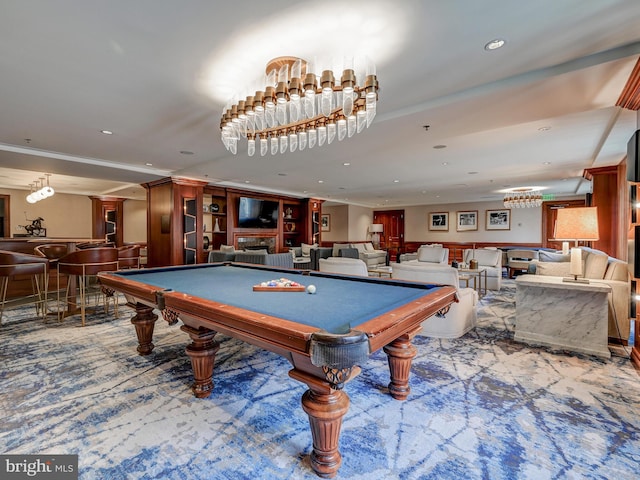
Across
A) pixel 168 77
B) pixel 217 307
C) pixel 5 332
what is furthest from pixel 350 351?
pixel 5 332

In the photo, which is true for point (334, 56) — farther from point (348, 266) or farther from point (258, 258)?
point (258, 258)

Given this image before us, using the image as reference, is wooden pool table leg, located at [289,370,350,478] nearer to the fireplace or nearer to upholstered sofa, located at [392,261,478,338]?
upholstered sofa, located at [392,261,478,338]

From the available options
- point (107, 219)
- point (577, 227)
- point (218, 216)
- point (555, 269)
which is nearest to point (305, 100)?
point (577, 227)

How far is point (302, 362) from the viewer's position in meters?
1.39

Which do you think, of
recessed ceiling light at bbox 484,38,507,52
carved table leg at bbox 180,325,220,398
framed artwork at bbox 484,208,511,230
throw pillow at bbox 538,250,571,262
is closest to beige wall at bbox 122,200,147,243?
carved table leg at bbox 180,325,220,398

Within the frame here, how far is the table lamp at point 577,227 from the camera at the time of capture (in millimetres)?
3078

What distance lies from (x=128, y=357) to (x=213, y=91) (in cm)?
269

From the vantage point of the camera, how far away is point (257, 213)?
912 centimetres

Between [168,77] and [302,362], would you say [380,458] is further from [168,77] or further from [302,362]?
[168,77]

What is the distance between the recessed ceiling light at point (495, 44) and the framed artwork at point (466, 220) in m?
11.2

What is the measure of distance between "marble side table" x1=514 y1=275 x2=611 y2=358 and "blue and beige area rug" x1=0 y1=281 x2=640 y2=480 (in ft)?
0.72

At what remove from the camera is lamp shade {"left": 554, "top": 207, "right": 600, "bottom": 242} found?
308cm

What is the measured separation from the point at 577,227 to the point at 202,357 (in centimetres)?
385

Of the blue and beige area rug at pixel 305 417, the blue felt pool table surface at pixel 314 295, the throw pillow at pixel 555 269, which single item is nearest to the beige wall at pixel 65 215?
the blue and beige area rug at pixel 305 417
